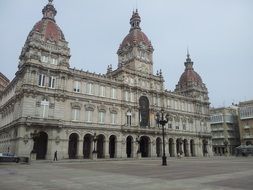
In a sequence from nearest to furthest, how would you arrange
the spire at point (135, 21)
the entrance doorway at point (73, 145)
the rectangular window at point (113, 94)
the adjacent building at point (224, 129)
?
1. the entrance doorway at point (73, 145)
2. the rectangular window at point (113, 94)
3. the spire at point (135, 21)
4. the adjacent building at point (224, 129)

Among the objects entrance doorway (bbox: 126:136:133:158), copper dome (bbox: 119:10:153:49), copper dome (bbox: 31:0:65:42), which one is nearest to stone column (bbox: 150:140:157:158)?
entrance doorway (bbox: 126:136:133:158)

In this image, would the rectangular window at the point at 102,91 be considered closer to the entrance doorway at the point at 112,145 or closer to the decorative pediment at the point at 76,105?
the decorative pediment at the point at 76,105

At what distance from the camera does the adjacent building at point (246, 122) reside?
77.1 metres

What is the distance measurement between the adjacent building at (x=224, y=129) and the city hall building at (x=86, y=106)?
1984 centimetres

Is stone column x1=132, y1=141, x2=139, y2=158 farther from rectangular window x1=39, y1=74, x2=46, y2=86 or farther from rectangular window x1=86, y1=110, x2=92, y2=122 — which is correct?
rectangular window x1=39, y1=74, x2=46, y2=86

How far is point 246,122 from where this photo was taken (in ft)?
257

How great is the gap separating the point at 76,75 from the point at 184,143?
117ft

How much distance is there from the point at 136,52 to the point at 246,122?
150 ft

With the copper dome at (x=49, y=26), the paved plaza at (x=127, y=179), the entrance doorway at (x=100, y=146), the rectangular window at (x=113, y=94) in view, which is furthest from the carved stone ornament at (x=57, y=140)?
the paved plaza at (x=127, y=179)

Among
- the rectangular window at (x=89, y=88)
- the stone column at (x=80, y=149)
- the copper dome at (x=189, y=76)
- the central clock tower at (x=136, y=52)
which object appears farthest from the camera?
the copper dome at (x=189, y=76)

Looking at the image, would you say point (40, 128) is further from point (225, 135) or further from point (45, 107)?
point (225, 135)

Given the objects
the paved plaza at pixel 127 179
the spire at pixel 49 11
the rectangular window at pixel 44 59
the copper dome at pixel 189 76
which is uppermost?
the spire at pixel 49 11

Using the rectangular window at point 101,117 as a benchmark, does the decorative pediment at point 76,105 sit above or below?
above

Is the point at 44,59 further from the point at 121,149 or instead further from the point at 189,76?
the point at 189,76
